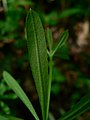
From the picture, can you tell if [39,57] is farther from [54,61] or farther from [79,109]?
[54,61]

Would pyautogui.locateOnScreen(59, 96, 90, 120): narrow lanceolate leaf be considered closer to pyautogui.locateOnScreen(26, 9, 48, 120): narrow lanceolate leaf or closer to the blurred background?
pyautogui.locateOnScreen(26, 9, 48, 120): narrow lanceolate leaf

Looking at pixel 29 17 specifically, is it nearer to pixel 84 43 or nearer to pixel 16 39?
pixel 16 39

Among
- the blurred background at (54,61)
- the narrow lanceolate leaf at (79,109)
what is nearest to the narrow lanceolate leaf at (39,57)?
the narrow lanceolate leaf at (79,109)

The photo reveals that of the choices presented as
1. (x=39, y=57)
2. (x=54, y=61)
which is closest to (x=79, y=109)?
(x=39, y=57)

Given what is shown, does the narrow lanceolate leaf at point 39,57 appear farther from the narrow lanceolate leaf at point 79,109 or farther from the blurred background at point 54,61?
the blurred background at point 54,61

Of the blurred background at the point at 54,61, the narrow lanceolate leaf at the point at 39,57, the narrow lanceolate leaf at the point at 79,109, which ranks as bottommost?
the blurred background at the point at 54,61

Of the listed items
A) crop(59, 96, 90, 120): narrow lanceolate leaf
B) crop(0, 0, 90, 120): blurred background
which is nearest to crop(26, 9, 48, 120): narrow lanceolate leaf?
crop(59, 96, 90, 120): narrow lanceolate leaf
